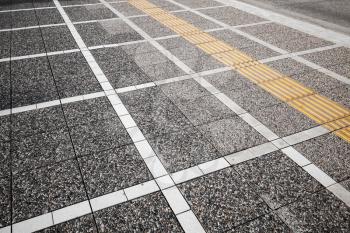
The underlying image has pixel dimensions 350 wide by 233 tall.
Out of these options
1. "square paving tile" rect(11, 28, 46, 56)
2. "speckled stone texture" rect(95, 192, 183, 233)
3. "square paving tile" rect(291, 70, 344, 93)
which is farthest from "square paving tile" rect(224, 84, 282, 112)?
"square paving tile" rect(11, 28, 46, 56)

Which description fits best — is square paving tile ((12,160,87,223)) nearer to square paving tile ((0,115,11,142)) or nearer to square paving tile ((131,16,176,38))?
square paving tile ((0,115,11,142))

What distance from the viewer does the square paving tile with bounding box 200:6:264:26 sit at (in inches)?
504

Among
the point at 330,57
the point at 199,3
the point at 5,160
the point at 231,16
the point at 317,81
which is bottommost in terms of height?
the point at 5,160

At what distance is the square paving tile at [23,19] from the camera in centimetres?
1198

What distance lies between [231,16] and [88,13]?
22.4 feet

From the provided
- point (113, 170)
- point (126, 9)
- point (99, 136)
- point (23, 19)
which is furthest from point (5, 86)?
point (126, 9)

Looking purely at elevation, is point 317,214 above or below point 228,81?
below

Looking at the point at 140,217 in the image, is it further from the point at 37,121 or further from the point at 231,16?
the point at 231,16

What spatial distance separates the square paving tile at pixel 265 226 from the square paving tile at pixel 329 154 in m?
1.54

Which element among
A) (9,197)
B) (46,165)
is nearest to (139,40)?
(46,165)

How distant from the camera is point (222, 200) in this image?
15.1 feet

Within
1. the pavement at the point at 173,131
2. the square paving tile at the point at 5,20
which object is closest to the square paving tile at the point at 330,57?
the pavement at the point at 173,131

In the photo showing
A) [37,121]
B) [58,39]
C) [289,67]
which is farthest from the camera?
[58,39]

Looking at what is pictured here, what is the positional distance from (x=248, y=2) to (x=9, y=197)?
15440mm
